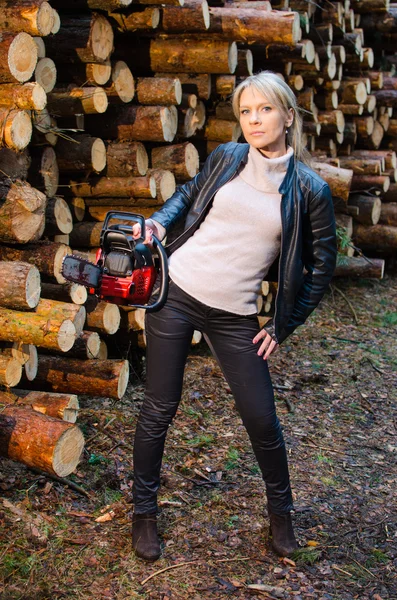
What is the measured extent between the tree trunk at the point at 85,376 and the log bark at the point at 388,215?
16.0 feet

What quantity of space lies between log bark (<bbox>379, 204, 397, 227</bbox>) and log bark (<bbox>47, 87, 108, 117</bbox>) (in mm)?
4737

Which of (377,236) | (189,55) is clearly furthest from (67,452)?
(377,236)

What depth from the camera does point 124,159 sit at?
4.85 metres

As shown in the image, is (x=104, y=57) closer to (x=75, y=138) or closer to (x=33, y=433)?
(x=75, y=138)

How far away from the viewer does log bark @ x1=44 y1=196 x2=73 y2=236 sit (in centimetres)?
449

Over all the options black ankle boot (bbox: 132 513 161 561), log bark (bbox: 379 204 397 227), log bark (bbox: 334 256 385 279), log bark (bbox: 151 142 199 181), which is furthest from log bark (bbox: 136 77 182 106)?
log bark (bbox: 379 204 397 227)

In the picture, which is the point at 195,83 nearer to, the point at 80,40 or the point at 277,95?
the point at 80,40

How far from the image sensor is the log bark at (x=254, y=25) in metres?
5.08

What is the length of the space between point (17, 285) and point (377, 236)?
5.31 metres

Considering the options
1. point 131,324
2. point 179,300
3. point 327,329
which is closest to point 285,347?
point 327,329

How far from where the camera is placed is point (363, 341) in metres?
6.58

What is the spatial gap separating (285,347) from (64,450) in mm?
2987

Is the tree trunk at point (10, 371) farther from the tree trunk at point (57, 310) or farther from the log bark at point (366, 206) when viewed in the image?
the log bark at point (366, 206)

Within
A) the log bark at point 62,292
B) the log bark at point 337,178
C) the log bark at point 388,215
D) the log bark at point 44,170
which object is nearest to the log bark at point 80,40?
the log bark at point 44,170
